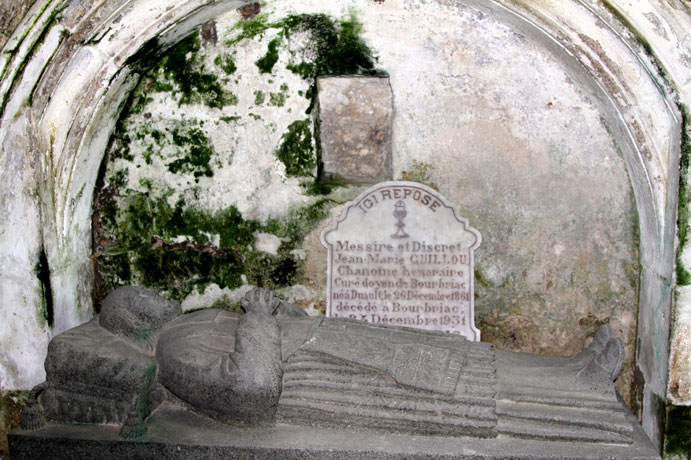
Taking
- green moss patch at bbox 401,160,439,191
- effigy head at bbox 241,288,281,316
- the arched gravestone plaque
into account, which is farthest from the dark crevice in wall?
green moss patch at bbox 401,160,439,191

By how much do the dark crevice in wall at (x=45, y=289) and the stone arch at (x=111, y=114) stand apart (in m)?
0.04

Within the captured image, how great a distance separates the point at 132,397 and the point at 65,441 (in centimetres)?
35

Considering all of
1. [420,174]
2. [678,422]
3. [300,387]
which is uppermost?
[420,174]

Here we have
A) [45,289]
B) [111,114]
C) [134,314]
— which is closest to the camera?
[134,314]

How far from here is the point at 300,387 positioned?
10.4ft

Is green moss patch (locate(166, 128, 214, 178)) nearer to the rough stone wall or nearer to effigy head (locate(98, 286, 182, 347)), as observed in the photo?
the rough stone wall

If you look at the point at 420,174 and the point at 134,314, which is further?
the point at 420,174

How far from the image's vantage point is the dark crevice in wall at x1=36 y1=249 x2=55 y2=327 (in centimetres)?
369

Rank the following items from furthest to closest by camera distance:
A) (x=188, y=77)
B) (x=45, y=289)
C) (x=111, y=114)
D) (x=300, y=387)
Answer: (x=188, y=77)
(x=111, y=114)
(x=45, y=289)
(x=300, y=387)

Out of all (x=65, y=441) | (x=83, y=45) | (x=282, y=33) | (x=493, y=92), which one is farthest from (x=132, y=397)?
(x=493, y=92)

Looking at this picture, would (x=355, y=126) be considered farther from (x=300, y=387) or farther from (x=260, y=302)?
(x=300, y=387)

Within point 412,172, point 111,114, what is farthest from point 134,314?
point 412,172

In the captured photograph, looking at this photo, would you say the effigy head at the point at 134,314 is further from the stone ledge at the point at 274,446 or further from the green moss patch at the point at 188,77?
the green moss patch at the point at 188,77

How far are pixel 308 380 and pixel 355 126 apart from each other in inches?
62.1
